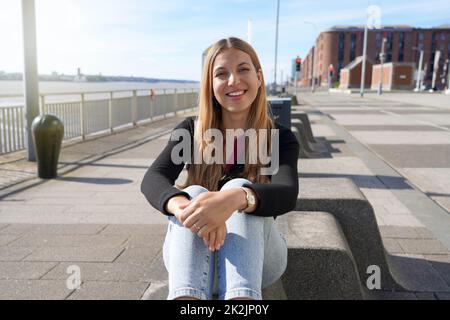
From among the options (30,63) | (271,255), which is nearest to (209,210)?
(271,255)

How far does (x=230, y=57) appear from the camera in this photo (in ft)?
8.02

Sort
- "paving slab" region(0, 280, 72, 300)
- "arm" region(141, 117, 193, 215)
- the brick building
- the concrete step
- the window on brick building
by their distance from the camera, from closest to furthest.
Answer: "arm" region(141, 117, 193, 215) < the concrete step < "paving slab" region(0, 280, 72, 300) < the window on brick building < the brick building

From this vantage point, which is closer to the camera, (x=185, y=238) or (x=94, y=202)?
(x=185, y=238)

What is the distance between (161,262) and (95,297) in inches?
21.4

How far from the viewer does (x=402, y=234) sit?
421cm

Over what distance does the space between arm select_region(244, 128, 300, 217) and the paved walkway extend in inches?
27.2

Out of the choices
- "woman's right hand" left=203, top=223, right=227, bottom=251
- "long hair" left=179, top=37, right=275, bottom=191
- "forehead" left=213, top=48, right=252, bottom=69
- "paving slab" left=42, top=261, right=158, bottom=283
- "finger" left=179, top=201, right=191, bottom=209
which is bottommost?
"paving slab" left=42, top=261, right=158, bottom=283

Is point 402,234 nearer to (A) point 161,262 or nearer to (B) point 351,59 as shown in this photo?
(A) point 161,262

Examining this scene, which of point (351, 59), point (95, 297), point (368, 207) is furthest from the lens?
point (351, 59)

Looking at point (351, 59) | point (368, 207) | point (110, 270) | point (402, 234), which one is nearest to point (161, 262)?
point (110, 270)

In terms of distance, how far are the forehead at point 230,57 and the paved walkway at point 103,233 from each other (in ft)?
4.07

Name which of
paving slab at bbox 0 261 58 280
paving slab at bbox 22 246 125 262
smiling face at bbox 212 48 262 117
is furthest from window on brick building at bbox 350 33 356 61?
smiling face at bbox 212 48 262 117

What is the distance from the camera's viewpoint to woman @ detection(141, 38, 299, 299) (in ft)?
6.32

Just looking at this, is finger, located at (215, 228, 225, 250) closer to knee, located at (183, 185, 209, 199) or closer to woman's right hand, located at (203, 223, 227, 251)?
woman's right hand, located at (203, 223, 227, 251)
